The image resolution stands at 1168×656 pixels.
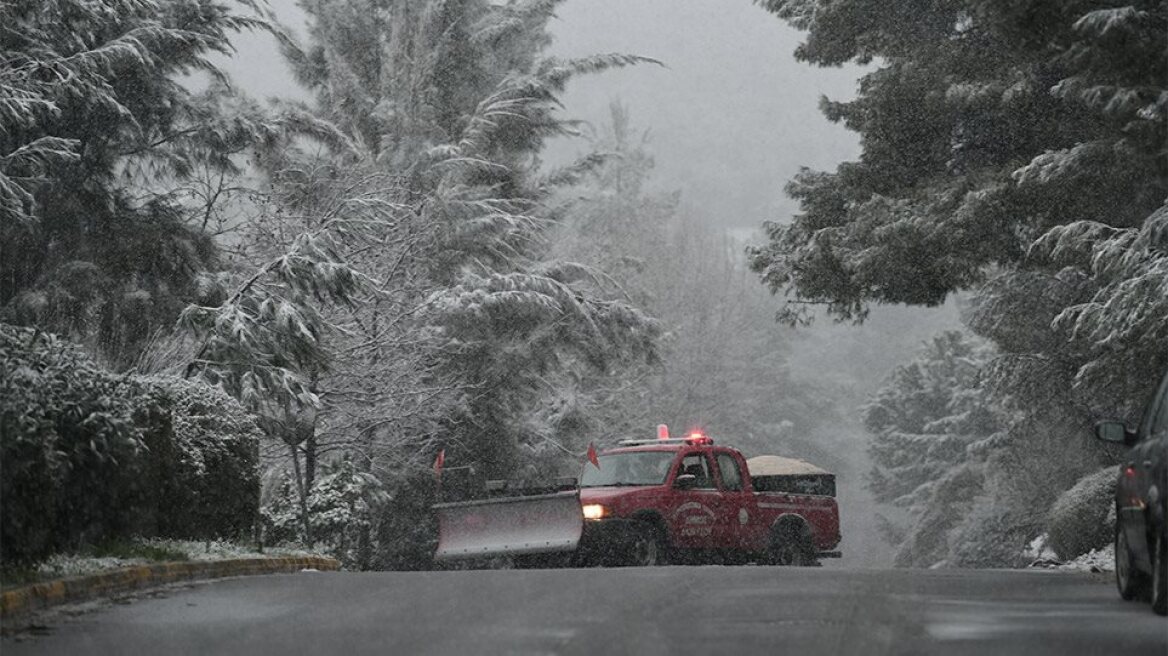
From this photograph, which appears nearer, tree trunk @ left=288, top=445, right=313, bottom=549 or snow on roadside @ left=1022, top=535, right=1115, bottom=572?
snow on roadside @ left=1022, top=535, right=1115, bottom=572

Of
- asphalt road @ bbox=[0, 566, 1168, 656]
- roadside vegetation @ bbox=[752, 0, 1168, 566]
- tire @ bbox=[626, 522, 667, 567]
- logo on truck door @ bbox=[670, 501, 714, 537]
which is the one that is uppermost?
roadside vegetation @ bbox=[752, 0, 1168, 566]

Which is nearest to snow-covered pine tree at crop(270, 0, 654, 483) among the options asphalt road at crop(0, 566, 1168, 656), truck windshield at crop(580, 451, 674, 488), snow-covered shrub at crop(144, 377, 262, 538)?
truck windshield at crop(580, 451, 674, 488)

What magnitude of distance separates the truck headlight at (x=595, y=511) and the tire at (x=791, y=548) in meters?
3.23

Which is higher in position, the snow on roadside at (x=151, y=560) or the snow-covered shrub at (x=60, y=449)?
the snow-covered shrub at (x=60, y=449)

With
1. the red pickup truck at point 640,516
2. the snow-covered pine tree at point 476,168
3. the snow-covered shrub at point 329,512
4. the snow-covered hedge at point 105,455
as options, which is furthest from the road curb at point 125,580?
the snow-covered pine tree at point 476,168

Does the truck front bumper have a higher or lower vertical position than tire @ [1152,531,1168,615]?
higher

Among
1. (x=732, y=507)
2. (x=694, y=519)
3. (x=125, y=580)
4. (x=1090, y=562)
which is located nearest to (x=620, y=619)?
(x=125, y=580)

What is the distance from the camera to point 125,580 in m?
12.4

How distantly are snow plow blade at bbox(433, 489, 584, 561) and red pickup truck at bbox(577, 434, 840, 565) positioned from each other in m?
0.23

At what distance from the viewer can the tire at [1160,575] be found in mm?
9648

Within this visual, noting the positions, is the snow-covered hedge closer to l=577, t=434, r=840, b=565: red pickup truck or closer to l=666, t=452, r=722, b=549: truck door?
l=577, t=434, r=840, b=565: red pickup truck

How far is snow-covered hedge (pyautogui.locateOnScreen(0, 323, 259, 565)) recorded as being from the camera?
10633 mm

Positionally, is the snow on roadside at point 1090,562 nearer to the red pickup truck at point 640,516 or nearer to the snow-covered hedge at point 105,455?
the red pickup truck at point 640,516

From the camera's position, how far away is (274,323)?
21016 millimetres
